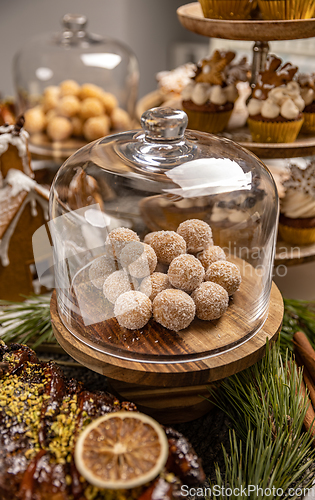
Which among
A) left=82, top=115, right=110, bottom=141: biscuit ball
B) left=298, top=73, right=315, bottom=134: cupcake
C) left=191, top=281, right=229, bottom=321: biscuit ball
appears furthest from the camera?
left=82, top=115, right=110, bottom=141: biscuit ball

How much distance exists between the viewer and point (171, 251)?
1.07 m

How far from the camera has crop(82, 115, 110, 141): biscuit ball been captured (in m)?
2.07

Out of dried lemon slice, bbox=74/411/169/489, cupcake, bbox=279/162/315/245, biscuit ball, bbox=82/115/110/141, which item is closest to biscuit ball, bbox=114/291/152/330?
dried lemon slice, bbox=74/411/169/489

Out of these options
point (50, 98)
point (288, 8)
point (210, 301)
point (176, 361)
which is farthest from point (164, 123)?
point (50, 98)

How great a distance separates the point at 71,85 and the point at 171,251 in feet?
4.72

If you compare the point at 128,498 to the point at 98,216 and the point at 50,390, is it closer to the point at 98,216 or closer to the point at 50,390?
the point at 50,390

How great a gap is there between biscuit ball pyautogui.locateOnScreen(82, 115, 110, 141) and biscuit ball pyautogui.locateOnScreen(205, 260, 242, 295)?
4.05 ft

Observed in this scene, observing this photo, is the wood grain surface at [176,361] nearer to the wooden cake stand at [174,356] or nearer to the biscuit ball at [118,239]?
the wooden cake stand at [174,356]

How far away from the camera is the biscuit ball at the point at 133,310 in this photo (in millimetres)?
944

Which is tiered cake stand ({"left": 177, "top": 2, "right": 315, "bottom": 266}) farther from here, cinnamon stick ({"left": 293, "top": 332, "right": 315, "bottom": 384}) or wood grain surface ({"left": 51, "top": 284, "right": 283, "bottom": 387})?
wood grain surface ({"left": 51, "top": 284, "right": 283, "bottom": 387})

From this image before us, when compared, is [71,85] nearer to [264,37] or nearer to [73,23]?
[73,23]

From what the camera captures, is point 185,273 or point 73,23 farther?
point 73,23

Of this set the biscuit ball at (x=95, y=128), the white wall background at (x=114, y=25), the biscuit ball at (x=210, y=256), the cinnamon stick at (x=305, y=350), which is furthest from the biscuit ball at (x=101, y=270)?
the white wall background at (x=114, y=25)

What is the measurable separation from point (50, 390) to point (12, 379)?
0.09 m
